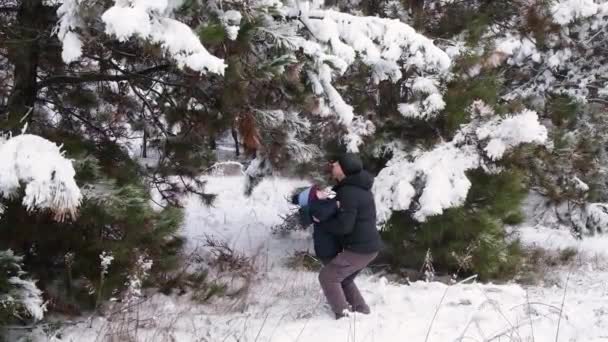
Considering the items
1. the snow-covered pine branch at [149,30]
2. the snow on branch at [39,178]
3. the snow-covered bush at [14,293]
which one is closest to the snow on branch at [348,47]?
the snow-covered pine branch at [149,30]

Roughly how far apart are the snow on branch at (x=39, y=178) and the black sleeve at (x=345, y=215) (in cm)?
213

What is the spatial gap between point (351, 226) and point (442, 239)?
2.53m

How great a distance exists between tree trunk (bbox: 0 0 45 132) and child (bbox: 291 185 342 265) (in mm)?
2274

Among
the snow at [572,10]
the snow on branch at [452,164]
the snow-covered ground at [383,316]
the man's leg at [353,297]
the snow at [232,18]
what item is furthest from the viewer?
the snow at [572,10]

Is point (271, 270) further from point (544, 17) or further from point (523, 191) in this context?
point (544, 17)

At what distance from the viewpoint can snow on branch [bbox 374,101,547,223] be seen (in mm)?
5863

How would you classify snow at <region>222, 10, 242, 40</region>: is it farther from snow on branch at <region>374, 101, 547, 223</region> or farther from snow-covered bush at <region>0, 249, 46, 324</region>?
snow on branch at <region>374, 101, 547, 223</region>

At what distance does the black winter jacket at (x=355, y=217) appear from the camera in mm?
4613

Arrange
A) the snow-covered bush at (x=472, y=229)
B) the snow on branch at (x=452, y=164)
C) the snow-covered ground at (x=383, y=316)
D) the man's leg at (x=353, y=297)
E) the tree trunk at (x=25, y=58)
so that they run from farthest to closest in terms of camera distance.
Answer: the snow-covered bush at (x=472, y=229) → the snow on branch at (x=452, y=164) → the man's leg at (x=353, y=297) → the tree trunk at (x=25, y=58) → the snow-covered ground at (x=383, y=316)

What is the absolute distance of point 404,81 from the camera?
21.0 ft

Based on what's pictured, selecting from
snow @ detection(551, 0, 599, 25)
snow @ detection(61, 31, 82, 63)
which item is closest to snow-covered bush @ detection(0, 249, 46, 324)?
snow @ detection(61, 31, 82, 63)

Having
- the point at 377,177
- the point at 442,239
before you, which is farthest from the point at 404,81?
the point at 442,239

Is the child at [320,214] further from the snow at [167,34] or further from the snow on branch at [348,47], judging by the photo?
the snow at [167,34]

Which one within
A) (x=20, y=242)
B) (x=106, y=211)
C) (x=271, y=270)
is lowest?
(x=271, y=270)
